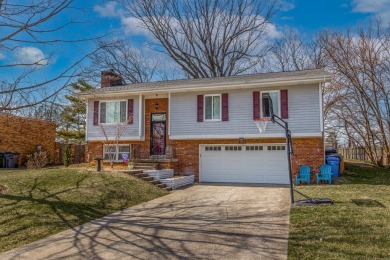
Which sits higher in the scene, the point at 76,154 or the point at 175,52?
the point at 175,52

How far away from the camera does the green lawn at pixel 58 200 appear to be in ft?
20.4

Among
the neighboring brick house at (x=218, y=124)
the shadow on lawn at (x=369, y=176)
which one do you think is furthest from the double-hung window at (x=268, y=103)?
the shadow on lawn at (x=369, y=176)

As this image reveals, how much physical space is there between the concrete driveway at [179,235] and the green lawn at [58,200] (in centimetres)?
48

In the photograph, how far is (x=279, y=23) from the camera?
2580 cm

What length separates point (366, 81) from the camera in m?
18.4

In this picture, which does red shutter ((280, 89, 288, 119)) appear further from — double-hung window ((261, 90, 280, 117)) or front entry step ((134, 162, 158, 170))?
front entry step ((134, 162, 158, 170))

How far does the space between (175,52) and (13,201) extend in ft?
70.6

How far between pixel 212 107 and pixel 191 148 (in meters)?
2.30

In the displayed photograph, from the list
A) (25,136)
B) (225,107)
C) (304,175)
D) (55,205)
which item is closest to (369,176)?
(304,175)

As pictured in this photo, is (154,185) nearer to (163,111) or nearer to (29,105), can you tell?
(163,111)

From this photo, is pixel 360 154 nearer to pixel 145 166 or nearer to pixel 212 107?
pixel 212 107

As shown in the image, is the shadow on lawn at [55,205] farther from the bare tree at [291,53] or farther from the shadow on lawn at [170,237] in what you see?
the bare tree at [291,53]

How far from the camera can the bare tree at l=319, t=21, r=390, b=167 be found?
58.6ft

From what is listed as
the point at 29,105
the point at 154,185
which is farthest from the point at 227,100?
the point at 29,105
